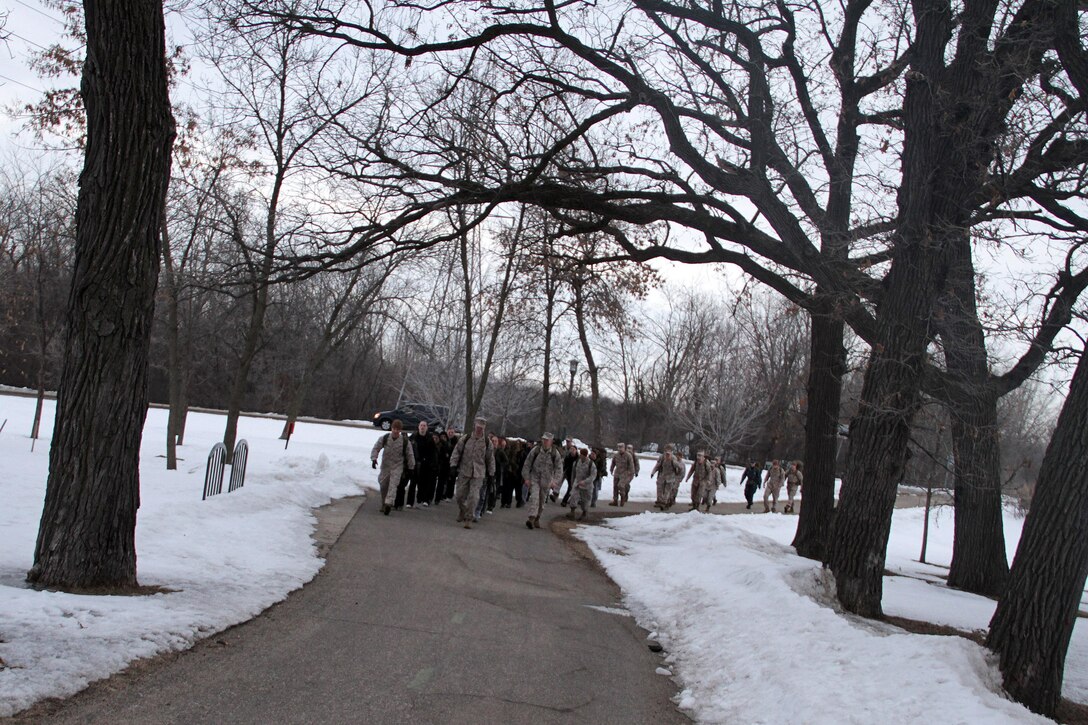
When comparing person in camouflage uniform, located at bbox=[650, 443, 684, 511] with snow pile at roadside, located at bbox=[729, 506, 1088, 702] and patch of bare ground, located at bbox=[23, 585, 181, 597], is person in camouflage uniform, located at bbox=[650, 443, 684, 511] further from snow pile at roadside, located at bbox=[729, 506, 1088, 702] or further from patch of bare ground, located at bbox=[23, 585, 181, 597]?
patch of bare ground, located at bbox=[23, 585, 181, 597]

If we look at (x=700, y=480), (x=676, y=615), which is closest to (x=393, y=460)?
(x=676, y=615)

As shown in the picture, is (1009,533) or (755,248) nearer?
(755,248)

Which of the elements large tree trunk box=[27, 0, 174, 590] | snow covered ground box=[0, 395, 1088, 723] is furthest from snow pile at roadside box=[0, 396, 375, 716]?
large tree trunk box=[27, 0, 174, 590]

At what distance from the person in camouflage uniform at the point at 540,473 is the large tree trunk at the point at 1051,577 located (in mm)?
10464

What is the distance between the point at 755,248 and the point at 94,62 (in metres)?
8.36

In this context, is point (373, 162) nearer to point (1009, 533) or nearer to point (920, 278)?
point (920, 278)

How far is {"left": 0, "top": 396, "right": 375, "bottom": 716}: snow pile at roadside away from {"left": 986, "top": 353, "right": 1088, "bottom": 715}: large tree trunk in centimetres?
615

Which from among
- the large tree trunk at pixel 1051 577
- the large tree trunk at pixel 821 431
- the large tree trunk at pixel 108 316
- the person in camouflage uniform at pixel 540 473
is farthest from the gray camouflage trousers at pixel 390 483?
the large tree trunk at pixel 1051 577

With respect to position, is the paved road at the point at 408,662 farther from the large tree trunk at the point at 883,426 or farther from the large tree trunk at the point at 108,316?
the large tree trunk at the point at 883,426

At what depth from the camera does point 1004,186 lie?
29.8ft

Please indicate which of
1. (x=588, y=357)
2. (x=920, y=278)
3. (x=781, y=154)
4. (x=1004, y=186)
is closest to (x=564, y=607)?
(x=920, y=278)

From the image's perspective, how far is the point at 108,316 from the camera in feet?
21.5

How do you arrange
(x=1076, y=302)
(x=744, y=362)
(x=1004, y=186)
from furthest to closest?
(x=744, y=362)
(x=1076, y=302)
(x=1004, y=186)

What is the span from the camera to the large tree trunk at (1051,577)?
6.84 meters
